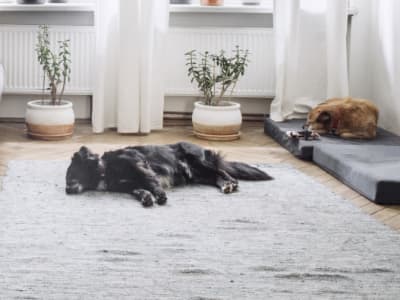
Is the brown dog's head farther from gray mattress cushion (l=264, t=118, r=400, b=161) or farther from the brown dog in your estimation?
gray mattress cushion (l=264, t=118, r=400, b=161)

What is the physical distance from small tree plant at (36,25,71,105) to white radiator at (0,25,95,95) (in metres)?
0.05

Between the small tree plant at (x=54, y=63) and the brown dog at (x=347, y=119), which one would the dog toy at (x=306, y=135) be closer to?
the brown dog at (x=347, y=119)

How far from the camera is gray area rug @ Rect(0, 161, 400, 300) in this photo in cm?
207

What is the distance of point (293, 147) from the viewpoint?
13.4 feet

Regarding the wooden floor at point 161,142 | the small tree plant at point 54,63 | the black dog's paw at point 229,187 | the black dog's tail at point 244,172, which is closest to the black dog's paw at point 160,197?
the black dog's paw at point 229,187

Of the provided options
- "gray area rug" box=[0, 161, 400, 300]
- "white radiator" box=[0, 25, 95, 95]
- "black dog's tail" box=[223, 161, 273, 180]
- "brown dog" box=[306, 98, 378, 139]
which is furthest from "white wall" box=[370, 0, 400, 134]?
"white radiator" box=[0, 25, 95, 95]

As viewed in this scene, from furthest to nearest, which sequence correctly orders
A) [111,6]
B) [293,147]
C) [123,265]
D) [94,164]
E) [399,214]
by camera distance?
[111,6] → [293,147] → [94,164] → [399,214] → [123,265]

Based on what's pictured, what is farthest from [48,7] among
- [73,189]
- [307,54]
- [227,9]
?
[73,189]

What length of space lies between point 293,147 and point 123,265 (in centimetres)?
203

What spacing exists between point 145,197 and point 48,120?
5.04 feet

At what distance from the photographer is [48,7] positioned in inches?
185

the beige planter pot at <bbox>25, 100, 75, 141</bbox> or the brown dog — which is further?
the beige planter pot at <bbox>25, 100, 75, 141</bbox>

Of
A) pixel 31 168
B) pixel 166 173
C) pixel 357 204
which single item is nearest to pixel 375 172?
pixel 357 204

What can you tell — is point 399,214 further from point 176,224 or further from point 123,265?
point 123,265
